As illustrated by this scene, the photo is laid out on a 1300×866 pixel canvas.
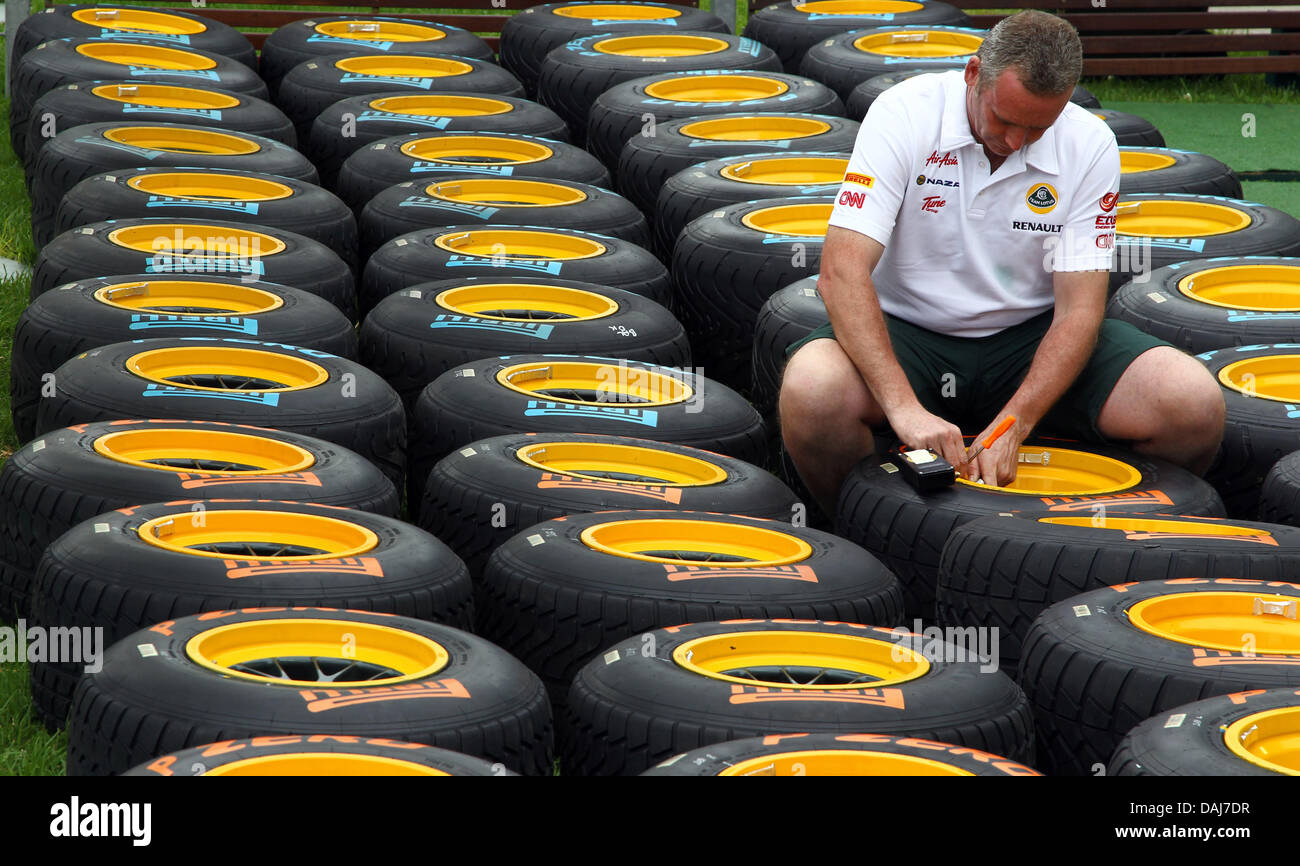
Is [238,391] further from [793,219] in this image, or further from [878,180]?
[793,219]

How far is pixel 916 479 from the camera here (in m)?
3.86

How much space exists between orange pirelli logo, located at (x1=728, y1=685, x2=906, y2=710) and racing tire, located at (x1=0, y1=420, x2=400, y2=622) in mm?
1189

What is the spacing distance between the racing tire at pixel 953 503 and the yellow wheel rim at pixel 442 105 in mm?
3364

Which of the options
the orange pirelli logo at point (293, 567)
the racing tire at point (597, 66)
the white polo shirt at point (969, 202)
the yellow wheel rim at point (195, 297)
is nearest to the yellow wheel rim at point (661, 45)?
the racing tire at point (597, 66)

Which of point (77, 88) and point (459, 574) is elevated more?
point (77, 88)

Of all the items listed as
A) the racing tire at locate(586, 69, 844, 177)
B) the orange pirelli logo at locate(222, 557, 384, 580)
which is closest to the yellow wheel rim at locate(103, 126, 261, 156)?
the racing tire at locate(586, 69, 844, 177)

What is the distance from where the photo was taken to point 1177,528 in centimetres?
360

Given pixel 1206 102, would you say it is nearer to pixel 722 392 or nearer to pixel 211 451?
pixel 722 392

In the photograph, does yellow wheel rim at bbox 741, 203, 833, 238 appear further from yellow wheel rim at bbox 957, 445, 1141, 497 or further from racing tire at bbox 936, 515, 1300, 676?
racing tire at bbox 936, 515, 1300, 676

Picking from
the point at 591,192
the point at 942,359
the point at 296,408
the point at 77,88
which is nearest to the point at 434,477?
the point at 296,408

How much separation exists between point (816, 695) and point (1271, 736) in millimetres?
687

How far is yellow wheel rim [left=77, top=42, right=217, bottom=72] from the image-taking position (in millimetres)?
7348

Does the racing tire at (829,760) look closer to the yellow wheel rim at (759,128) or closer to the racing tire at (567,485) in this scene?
the racing tire at (567,485)
